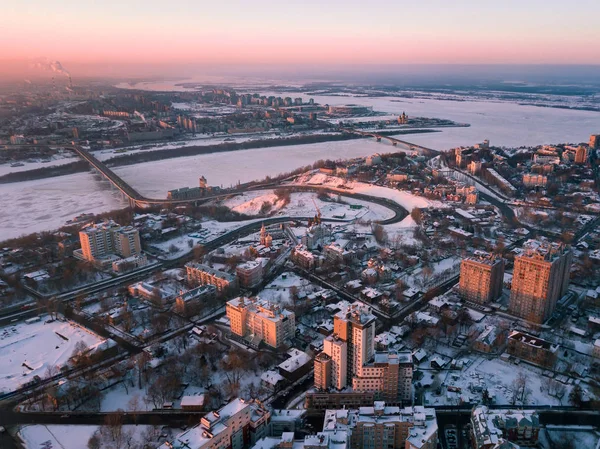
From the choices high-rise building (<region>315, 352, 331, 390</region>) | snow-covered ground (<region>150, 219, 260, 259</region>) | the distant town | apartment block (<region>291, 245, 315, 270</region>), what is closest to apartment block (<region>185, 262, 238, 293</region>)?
the distant town

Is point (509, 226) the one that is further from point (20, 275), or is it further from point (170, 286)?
point (20, 275)

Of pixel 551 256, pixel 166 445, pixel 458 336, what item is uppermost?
pixel 551 256

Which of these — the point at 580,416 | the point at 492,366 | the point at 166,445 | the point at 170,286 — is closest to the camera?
the point at 166,445

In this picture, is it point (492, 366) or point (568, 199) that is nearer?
point (492, 366)

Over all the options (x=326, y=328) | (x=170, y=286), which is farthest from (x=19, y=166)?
(x=326, y=328)

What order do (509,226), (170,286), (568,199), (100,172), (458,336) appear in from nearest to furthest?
(458,336) < (170,286) < (509,226) < (568,199) < (100,172)

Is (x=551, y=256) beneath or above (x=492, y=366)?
above
